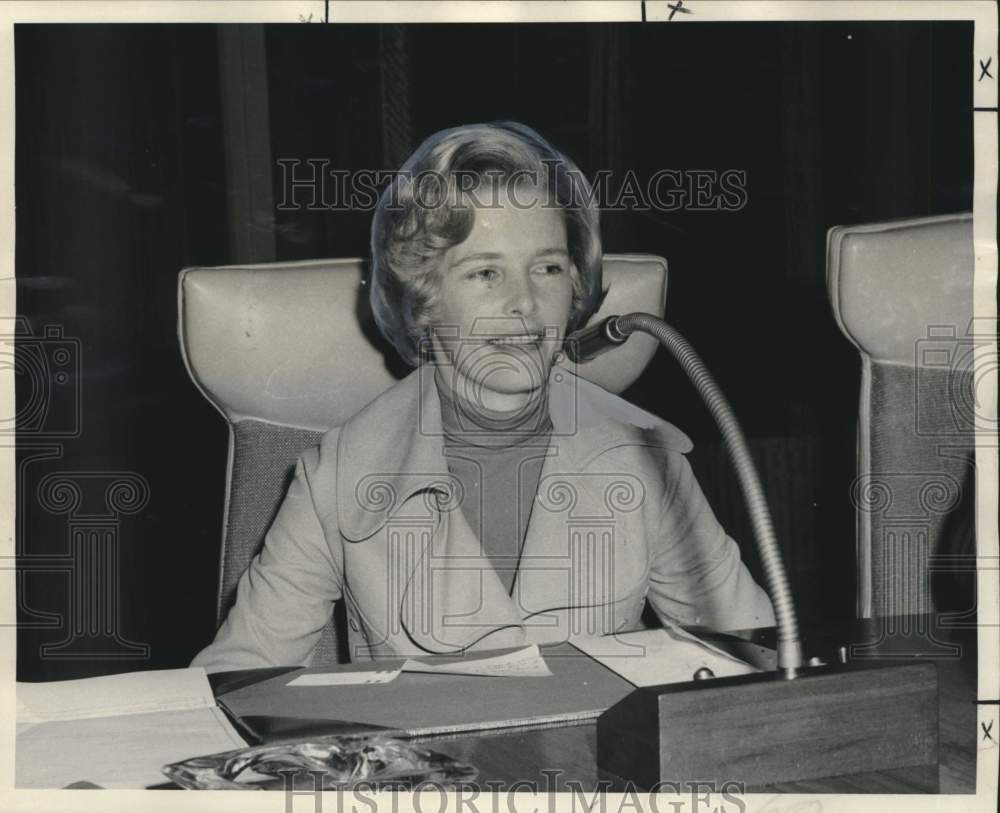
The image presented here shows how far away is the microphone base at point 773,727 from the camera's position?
115 cm

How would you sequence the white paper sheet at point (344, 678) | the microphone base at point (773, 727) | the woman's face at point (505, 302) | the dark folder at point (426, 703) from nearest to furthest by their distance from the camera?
the microphone base at point (773, 727), the dark folder at point (426, 703), the white paper sheet at point (344, 678), the woman's face at point (505, 302)

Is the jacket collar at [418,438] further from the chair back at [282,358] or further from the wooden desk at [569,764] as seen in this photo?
the wooden desk at [569,764]

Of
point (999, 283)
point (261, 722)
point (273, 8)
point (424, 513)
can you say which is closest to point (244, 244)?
point (273, 8)

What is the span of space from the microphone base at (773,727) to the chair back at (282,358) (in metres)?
0.55

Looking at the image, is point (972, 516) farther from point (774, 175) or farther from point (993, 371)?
point (774, 175)

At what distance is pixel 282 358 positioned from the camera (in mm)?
1618

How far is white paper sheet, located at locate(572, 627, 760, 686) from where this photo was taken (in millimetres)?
1391

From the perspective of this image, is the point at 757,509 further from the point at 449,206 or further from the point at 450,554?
the point at 449,206

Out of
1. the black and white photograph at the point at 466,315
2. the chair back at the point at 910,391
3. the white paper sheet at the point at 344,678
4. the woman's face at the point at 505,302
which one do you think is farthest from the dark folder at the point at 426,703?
the chair back at the point at 910,391

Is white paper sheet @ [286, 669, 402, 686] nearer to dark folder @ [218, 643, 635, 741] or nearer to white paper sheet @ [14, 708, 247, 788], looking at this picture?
dark folder @ [218, 643, 635, 741]

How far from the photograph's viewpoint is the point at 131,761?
1208 mm

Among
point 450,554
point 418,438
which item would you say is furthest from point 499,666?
point 418,438

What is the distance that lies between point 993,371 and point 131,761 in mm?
1199

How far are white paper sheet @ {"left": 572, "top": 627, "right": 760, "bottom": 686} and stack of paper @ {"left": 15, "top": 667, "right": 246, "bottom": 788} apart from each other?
477mm
